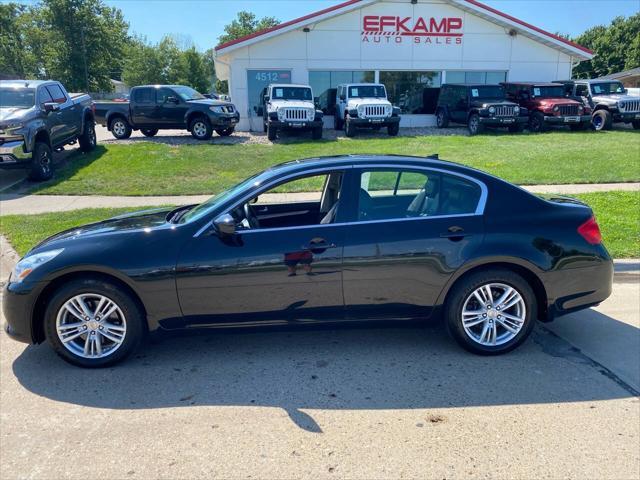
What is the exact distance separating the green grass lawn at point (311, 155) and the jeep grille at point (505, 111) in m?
1.19

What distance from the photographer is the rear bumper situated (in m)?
4.09

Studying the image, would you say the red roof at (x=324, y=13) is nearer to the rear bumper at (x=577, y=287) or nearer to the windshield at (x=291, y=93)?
the windshield at (x=291, y=93)

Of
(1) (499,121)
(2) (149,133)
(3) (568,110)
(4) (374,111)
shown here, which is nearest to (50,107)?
(2) (149,133)

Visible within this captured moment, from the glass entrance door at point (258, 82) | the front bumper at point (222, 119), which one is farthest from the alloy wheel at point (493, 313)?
the glass entrance door at point (258, 82)

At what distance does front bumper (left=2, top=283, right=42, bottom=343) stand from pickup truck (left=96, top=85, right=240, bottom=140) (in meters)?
14.6

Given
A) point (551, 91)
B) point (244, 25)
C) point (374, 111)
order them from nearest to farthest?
point (374, 111), point (551, 91), point (244, 25)

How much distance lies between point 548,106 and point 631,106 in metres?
3.55

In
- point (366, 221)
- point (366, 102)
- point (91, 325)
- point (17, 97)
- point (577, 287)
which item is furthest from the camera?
point (366, 102)

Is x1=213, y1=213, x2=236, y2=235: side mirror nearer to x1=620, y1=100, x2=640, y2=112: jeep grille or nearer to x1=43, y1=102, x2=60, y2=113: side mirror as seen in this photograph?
x1=43, y1=102, x2=60, y2=113: side mirror

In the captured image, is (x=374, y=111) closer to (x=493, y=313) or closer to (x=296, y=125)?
(x=296, y=125)

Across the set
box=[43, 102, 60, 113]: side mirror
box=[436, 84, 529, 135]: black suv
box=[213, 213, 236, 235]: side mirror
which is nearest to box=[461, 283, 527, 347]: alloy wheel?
box=[213, 213, 236, 235]: side mirror

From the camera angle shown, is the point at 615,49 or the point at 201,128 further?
the point at 615,49

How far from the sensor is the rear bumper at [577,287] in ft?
13.4

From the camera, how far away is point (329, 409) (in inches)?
133
